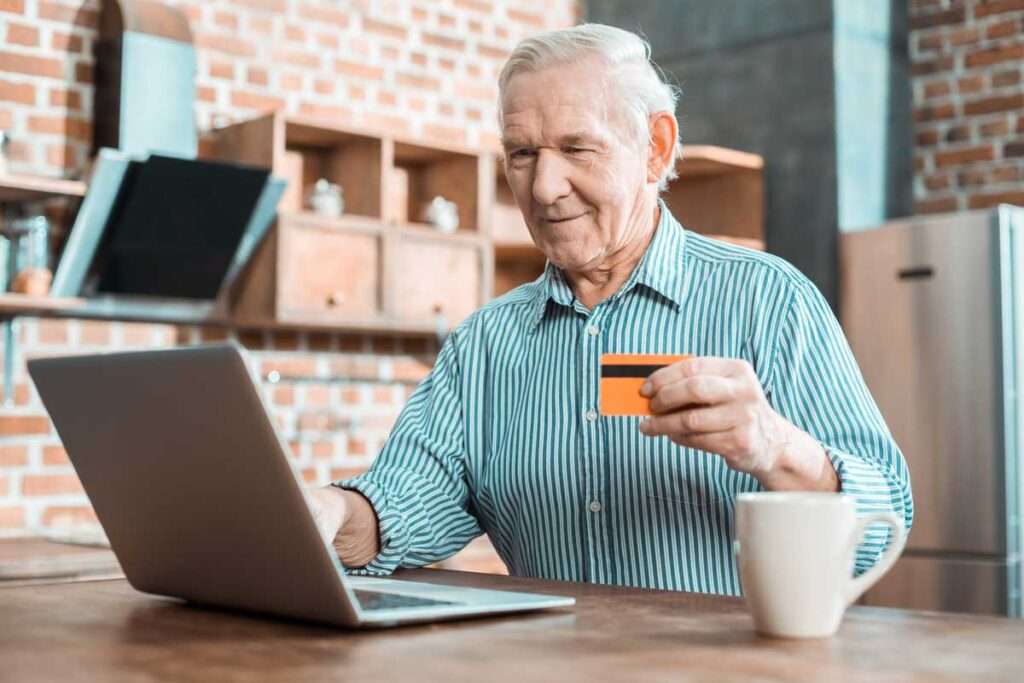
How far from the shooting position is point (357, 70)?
443 cm

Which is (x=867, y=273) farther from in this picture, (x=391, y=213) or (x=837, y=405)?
(x=837, y=405)

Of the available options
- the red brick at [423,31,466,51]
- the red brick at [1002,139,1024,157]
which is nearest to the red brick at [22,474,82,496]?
the red brick at [423,31,466,51]

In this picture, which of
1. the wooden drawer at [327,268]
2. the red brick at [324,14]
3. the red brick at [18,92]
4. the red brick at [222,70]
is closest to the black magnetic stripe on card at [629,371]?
the wooden drawer at [327,268]

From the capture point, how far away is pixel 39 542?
11.2ft

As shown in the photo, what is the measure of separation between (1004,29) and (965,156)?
44 cm

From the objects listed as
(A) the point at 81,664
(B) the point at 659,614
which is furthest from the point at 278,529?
(B) the point at 659,614

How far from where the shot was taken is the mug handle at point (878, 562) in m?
1.07

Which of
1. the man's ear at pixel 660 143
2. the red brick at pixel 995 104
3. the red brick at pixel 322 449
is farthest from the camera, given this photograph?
the red brick at pixel 995 104

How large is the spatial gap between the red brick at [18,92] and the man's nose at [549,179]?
2354 mm

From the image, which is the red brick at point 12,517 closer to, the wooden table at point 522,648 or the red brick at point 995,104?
the wooden table at point 522,648

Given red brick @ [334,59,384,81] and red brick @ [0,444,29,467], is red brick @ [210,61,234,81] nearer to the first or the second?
red brick @ [334,59,384,81]

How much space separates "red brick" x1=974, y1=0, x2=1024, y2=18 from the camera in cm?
458

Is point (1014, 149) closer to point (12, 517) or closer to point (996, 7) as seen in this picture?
point (996, 7)

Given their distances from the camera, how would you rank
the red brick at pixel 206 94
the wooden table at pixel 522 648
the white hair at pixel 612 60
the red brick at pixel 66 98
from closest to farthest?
the wooden table at pixel 522 648, the white hair at pixel 612 60, the red brick at pixel 66 98, the red brick at pixel 206 94
